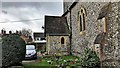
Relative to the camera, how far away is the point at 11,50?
1141 cm

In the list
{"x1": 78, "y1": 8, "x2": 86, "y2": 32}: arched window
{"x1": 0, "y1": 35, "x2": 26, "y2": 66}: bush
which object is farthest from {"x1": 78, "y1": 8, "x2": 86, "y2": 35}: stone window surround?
{"x1": 0, "y1": 35, "x2": 26, "y2": 66}: bush

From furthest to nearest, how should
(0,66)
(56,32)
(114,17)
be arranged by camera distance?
(56,32) < (0,66) < (114,17)

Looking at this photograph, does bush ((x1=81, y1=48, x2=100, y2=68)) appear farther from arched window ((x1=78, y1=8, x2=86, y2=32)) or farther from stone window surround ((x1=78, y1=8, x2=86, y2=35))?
arched window ((x1=78, y1=8, x2=86, y2=32))

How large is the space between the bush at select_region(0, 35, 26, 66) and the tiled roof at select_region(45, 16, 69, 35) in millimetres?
12456

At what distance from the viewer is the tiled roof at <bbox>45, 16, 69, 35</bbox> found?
24656 millimetres

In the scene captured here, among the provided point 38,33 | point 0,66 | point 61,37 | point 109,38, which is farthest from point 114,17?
point 38,33

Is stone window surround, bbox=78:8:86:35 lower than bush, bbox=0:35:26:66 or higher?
higher

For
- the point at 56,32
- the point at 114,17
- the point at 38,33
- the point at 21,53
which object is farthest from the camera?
the point at 38,33

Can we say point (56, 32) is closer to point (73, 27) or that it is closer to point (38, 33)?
point (73, 27)

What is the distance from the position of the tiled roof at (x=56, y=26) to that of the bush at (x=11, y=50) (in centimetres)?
1246

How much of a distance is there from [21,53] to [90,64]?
4.33 m

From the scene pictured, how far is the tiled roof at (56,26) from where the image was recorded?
80.9ft

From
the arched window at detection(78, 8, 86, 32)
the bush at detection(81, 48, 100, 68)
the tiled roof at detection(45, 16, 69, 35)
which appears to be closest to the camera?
the bush at detection(81, 48, 100, 68)

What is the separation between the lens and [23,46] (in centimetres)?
1217
